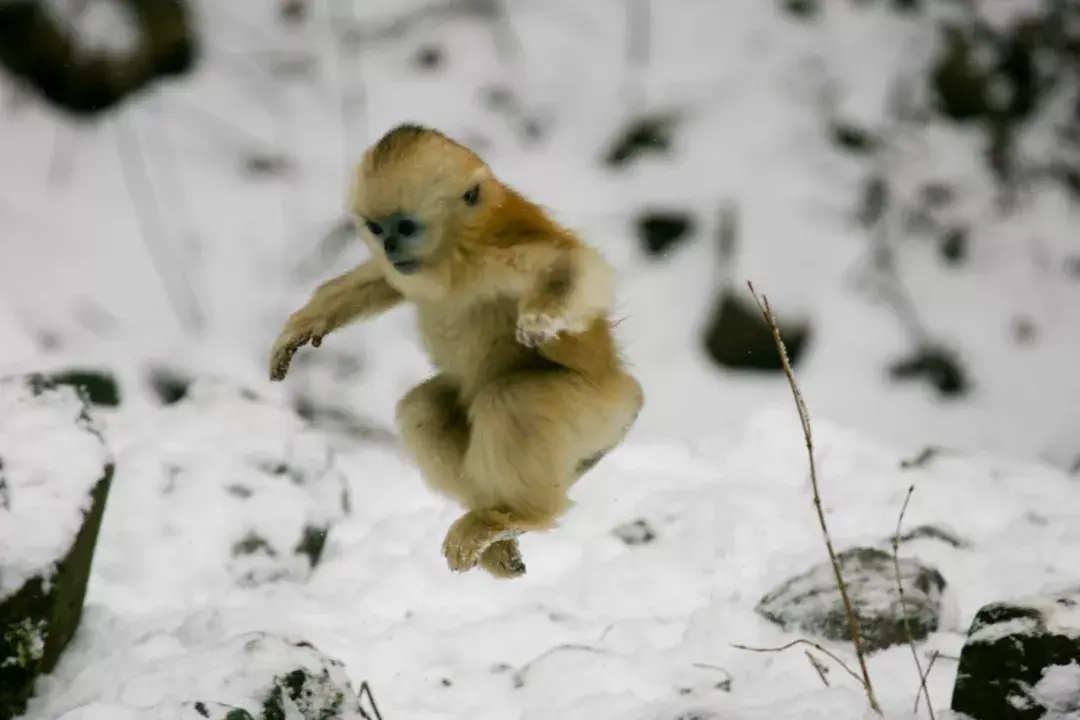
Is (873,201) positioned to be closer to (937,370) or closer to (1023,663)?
(937,370)

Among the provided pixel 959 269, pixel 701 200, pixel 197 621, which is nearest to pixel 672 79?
pixel 701 200

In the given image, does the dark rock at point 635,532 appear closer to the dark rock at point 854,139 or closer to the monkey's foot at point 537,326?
the monkey's foot at point 537,326

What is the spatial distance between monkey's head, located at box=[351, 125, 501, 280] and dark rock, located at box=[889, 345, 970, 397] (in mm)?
3007

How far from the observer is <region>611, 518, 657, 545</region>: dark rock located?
2549mm

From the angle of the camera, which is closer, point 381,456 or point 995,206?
point 381,456

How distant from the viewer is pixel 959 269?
430 cm

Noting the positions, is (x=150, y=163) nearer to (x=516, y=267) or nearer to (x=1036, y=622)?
(x=516, y=267)

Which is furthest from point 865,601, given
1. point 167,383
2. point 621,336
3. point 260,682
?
point 167,383

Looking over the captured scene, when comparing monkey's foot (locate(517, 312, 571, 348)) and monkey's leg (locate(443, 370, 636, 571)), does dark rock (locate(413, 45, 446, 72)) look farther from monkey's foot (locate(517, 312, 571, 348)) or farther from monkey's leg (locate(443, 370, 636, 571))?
monkey's foot (locate(517, 312, 571, 348))

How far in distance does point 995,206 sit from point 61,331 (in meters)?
3.58

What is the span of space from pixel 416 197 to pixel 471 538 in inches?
18.1

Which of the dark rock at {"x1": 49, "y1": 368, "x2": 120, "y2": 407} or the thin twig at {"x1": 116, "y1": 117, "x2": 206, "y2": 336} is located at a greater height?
the thin twig at {"x1": 116, "y1": 117, "x2": 206, "y2": 336}

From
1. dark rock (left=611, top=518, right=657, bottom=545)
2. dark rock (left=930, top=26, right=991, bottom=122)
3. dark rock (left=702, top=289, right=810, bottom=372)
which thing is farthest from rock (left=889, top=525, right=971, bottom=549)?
dark rock (left=930, top=26, right=991, bottom=122)

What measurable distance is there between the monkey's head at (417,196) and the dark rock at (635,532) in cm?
139
